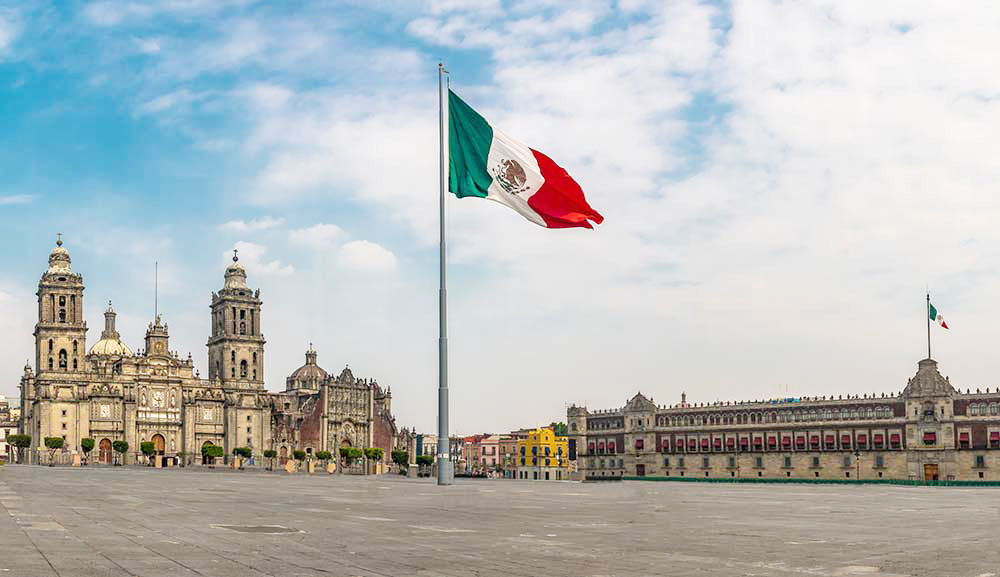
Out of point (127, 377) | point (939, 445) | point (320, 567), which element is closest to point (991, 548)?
point (320, 567)

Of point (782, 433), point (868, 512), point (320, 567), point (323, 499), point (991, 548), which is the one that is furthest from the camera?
point (782, 433)

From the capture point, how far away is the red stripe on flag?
1158 inches

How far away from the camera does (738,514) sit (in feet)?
80.8

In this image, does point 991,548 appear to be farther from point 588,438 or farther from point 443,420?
point 588,438

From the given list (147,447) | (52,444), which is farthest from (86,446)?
(147,447)

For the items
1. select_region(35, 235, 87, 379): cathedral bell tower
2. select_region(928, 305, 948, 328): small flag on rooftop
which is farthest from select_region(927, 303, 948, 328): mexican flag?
select_region(35, 235, 87, 379): cathedral bell tower

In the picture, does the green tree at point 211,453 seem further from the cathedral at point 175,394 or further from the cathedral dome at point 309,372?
the cathedral dome at point 309,372

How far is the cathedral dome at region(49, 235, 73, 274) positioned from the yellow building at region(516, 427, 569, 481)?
69554 mm

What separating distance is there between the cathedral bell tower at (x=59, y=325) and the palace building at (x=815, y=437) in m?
71.2

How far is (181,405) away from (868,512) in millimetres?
126258

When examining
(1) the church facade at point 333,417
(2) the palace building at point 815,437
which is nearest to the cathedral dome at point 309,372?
(1) the church facade at point 333,417

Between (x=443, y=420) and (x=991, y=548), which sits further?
(x=443, y=420)

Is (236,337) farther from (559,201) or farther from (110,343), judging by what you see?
(559,201)

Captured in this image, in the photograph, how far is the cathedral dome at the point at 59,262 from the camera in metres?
138
